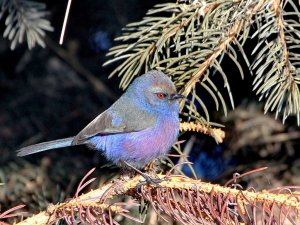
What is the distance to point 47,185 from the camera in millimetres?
2852

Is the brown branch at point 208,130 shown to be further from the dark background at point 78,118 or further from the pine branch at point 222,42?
the dark background at point 78,118

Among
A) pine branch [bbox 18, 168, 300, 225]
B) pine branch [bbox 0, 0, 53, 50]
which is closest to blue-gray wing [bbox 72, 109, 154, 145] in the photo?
pine branch [bbox 0, 0, 53, 50]

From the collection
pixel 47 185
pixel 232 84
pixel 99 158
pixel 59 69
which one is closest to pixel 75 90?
pixel 59 69

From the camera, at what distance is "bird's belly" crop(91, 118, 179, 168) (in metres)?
2.69

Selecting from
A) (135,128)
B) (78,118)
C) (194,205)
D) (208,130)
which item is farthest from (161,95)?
(194,205)

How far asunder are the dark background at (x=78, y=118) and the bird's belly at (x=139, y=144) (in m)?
0.11

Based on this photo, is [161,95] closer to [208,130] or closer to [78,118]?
[208,130]

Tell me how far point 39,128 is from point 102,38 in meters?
0.67

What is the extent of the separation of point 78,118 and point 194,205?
1.80 meters

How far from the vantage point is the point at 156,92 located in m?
2.98

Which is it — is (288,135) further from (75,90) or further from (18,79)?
(18,79)

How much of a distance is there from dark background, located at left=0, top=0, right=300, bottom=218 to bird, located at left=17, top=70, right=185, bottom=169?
118mm

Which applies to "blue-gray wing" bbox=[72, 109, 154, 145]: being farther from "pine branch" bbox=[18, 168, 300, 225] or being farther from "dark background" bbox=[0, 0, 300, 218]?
"pine branch" bbox=[18, 168, 300, 225]

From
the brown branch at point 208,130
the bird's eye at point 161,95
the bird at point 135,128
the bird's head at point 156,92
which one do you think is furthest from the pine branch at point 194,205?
the bird's eye at point 161,95
